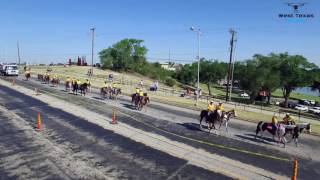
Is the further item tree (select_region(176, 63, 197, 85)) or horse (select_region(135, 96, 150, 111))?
tree (select_region(176, 63, 197, 85))

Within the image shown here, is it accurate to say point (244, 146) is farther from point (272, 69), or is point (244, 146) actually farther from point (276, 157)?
point (272, 69)

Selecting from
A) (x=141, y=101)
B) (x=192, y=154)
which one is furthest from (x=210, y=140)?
(x=141, y=101)

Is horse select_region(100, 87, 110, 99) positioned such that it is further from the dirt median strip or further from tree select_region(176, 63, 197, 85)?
tree select_region(176, 63, 197, 85)

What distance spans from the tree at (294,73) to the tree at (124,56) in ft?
177

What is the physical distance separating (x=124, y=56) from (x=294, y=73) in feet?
193

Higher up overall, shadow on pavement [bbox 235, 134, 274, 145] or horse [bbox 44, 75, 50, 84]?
horse [bbox 44, 75, 50, 84]

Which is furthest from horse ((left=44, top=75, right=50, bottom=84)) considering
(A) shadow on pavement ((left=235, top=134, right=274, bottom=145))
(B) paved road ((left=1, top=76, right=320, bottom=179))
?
(A) shadow on pavement ((left=235, top=134, right=274, bottom=145))

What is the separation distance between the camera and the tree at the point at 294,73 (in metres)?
89.8

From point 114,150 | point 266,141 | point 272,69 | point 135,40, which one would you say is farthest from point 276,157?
point 135,40

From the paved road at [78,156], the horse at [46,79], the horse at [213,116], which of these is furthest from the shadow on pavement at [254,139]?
the horse at [46,79]

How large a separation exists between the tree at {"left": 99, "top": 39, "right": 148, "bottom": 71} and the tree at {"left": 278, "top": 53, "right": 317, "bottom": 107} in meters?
53.9

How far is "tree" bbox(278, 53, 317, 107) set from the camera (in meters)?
89.8

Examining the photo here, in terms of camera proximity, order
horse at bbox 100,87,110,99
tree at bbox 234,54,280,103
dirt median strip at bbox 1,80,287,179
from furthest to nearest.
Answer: tree at bbox 234,54,280,103, horse at bbox 100,87,110,99, dirt median strip at bbox 1,80,287,179

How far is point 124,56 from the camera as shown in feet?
413
